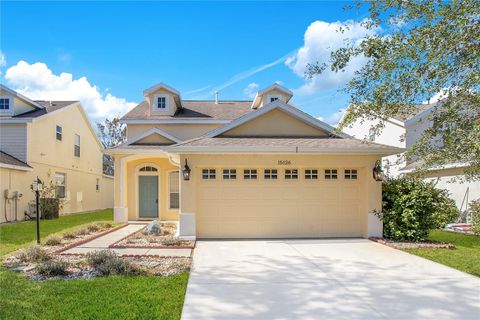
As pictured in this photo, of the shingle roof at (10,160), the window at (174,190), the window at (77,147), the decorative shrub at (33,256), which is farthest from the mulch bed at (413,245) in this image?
the window at (77,147)

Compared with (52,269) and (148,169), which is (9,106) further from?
(52,269)

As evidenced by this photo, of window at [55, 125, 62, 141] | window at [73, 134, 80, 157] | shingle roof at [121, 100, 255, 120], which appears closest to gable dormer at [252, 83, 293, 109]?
shingle roof at [121, 100, 255, 120]

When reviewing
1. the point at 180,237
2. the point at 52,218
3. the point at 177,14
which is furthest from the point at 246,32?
the point at 52,218

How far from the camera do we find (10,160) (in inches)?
650

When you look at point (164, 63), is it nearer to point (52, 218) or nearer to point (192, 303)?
point (52, 218)

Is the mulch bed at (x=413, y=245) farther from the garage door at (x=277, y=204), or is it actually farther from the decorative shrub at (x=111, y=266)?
the decorative shrub at (x=111, y=266)

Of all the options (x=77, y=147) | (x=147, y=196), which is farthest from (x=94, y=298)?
(x=77, y=147)

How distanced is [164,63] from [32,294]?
10.9 metres

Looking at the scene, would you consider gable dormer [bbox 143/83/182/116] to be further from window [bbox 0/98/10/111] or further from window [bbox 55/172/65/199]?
window [bbox 55/172/65/199]

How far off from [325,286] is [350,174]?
5913 millimetres

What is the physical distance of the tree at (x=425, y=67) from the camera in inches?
224

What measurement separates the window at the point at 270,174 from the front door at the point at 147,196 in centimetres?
705

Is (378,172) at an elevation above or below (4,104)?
below

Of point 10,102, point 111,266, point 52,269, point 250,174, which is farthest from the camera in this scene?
point 10,102
